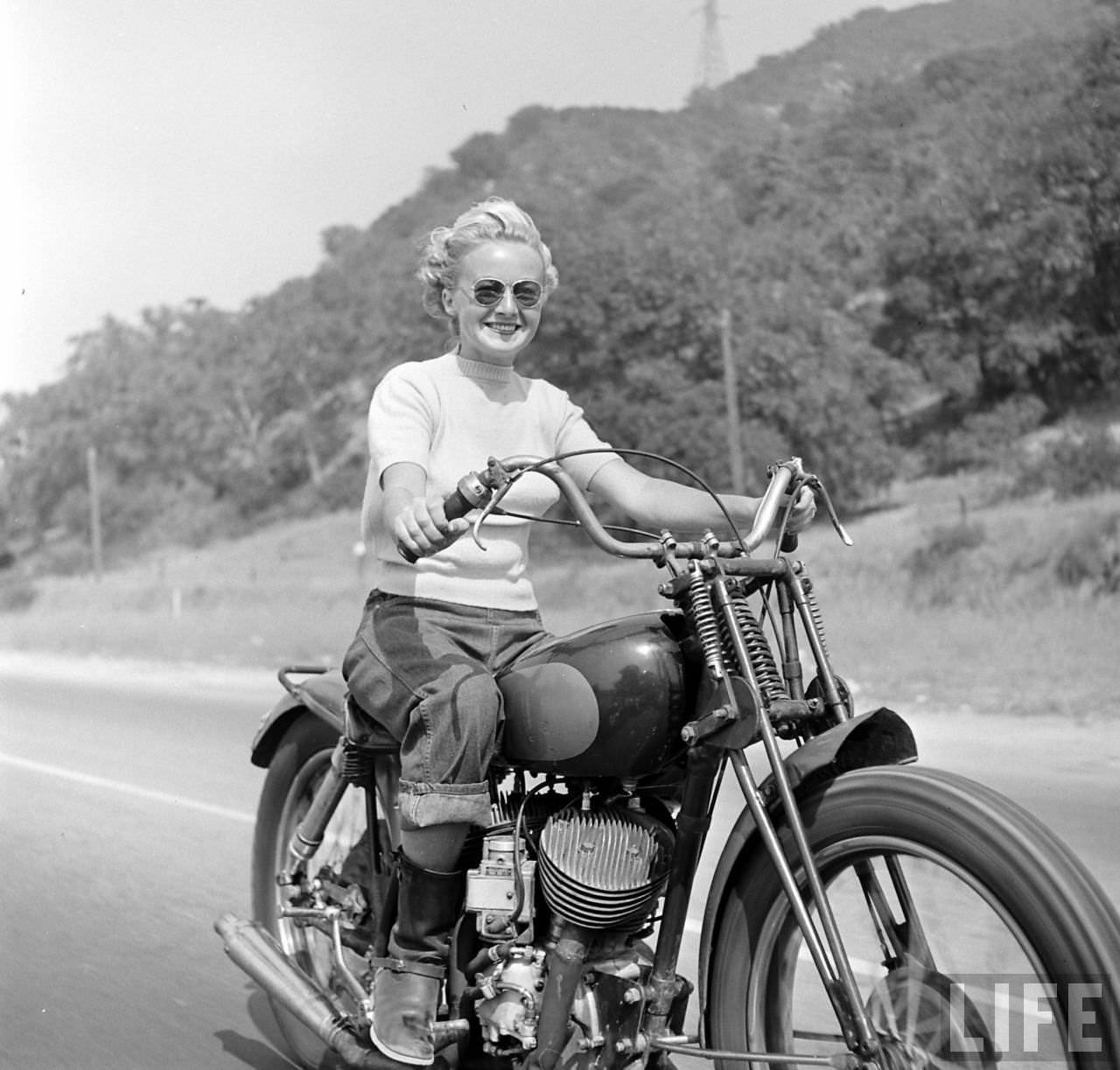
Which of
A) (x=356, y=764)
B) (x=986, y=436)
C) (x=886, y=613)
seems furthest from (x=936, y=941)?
(x=986, y=436)

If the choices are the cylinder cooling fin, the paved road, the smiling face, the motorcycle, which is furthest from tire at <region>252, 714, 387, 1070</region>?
the smiling face

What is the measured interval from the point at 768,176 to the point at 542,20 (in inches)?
367

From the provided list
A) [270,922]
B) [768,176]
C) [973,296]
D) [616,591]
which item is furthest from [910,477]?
[270,922]

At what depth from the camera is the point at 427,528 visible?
276 cm

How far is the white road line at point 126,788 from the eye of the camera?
23.1 ft

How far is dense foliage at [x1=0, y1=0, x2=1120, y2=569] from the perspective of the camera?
1653 cm

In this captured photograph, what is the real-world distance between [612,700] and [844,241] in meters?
19.4

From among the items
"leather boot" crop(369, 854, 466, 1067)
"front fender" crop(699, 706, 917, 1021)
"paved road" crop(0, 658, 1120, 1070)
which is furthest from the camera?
"paved road" crop(0, 658, 1120, 1070)

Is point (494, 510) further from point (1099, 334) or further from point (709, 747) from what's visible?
point (1099, 334)

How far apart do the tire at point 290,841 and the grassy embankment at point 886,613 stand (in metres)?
5.64

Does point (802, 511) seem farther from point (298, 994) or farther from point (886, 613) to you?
point (886, 613)

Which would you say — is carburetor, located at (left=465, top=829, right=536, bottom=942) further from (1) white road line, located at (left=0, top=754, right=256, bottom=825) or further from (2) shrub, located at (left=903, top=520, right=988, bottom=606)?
(2) shrub, located at (left=903, top=520, right=988, bottom=606)

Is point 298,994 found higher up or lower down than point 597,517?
lower down

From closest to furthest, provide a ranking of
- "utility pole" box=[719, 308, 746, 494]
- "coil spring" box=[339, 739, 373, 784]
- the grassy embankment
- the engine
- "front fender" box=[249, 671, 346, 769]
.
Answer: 1. the engine
2. "coil spring" box=[339, 739, 373, 784]
3. "front fender" box=[249, 671, 346, 769]
4. the grassy embankment
5. "utility pole" box=[719, 308, 746, 494]
